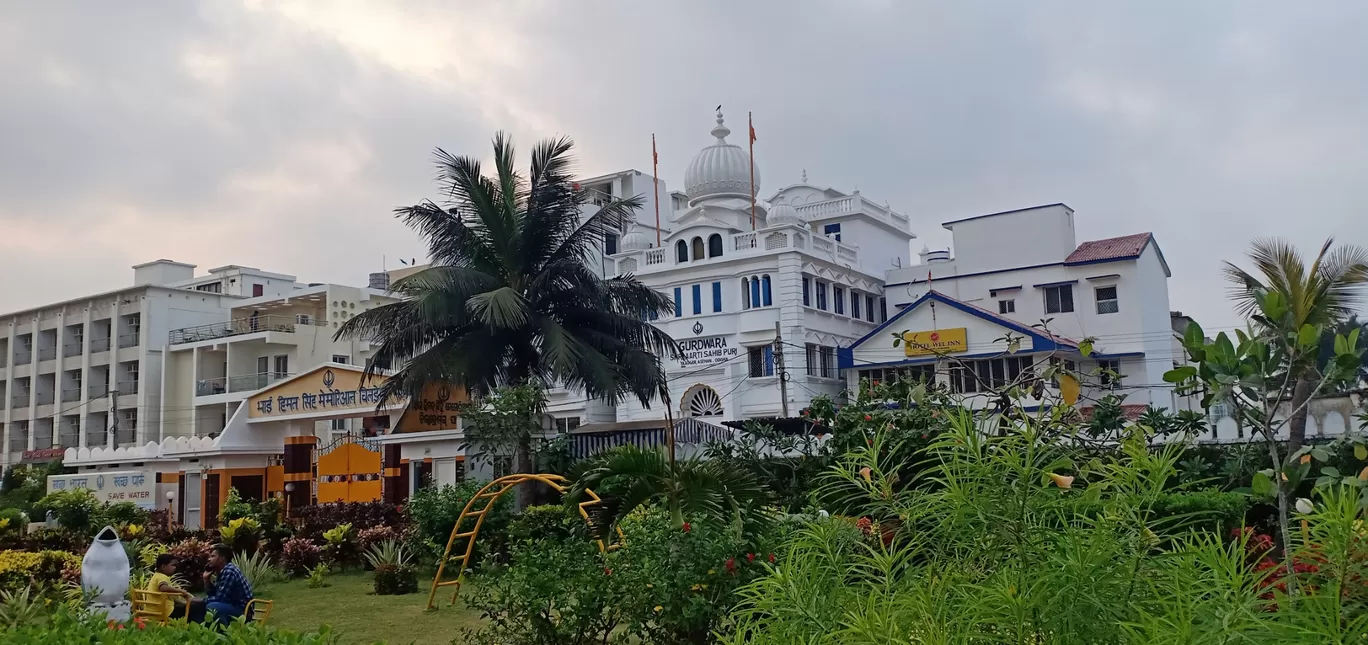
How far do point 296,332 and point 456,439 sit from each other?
72.9 feet

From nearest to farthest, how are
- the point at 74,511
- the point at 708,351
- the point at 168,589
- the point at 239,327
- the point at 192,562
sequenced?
the point at 168,589 → the point at 192,562 → the point at 74,511 → the point at 708,351 → the point at 239,327

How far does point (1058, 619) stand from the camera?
127 inches

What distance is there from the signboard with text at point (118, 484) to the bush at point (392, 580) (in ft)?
46.1

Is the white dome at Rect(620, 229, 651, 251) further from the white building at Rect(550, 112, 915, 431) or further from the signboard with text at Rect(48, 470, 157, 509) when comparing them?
the signboard with text at Rect(48, 470, 157, 509)

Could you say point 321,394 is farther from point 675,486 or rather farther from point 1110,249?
point 1110,249

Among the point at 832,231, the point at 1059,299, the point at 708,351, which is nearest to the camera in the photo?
the point at 1059,299

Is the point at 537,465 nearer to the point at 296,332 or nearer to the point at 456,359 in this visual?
the point at 456,359

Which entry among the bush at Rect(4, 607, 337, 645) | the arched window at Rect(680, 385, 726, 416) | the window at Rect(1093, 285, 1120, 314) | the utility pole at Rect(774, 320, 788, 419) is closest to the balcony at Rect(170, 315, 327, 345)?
the arched window at Rect(680, 385, 726, 416)

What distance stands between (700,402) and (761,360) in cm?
271

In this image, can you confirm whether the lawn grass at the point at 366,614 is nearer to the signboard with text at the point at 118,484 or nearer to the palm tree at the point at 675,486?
the palm tree at the point at 675,486

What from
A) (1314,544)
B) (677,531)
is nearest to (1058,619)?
(1314,544)

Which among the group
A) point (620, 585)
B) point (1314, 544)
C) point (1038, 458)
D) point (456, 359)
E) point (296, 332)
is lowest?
point (620, 585)

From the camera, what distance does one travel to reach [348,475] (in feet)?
80.4

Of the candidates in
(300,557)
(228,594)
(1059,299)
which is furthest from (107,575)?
(1059,299)
